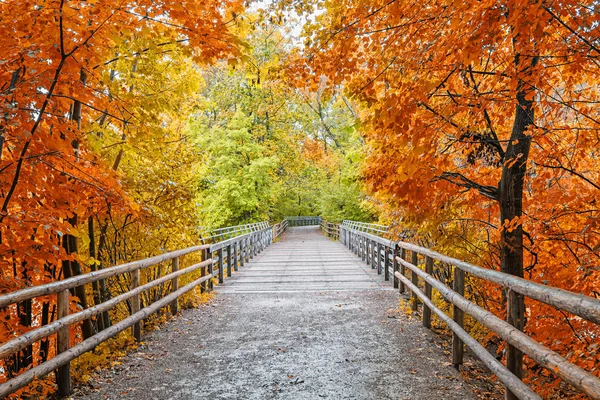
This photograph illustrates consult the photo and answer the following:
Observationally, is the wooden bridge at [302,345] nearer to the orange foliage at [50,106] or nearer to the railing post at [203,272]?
the railing post at [203,272]

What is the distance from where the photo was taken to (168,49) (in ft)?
22.6

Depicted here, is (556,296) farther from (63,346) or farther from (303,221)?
(303,221)

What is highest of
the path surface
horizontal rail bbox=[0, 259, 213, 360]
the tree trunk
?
the tree trunk

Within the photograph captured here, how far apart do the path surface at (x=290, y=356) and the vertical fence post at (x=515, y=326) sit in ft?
2.37

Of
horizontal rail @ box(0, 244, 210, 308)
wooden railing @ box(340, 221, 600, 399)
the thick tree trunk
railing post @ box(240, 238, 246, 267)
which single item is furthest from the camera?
railing post @ box(240, 238, 246, 267)

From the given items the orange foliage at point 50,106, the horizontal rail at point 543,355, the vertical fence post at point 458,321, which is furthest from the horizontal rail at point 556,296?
the orange foliage at point 50,106

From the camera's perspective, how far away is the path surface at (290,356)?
422 cm

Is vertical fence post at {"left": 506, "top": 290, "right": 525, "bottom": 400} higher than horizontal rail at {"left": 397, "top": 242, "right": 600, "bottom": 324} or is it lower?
lower

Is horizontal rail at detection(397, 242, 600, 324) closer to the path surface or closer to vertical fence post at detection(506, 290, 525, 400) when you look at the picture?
vertical fence post at detection(506, 290, 525, 400)

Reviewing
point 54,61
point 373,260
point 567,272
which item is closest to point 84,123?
point 54,61

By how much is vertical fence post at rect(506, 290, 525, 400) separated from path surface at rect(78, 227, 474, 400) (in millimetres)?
722

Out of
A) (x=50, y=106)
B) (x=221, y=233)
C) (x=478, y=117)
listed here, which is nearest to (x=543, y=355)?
(x=478, y=117)

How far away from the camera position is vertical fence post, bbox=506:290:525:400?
134 inches

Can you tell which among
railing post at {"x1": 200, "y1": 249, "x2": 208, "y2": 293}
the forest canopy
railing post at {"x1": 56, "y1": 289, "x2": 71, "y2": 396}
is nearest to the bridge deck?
railing post at {"x1": 200, "y1": 249, "x2": 208, "y2": 293}
